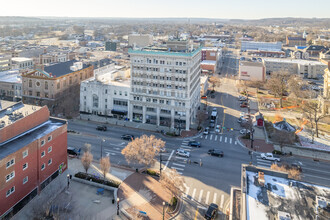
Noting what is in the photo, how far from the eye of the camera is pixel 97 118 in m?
73.2

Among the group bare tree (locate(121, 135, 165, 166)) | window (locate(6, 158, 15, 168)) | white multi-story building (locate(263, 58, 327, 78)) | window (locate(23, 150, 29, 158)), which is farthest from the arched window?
white multi-story building (locate(263, 58, 327, 78))

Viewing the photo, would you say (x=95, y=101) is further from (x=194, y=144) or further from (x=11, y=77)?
(x=11, y=77)

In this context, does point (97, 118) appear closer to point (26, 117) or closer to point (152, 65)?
point (152, 65)

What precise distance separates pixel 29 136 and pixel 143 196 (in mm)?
17887

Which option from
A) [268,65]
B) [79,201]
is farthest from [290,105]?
[79,201]

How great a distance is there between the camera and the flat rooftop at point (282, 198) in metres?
26.8

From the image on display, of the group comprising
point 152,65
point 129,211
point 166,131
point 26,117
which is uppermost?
point 152,65

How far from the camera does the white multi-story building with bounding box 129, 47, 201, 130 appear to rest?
64.9 metres

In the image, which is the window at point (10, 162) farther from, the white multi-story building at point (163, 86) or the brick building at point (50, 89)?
the brick building at point (50, 89)

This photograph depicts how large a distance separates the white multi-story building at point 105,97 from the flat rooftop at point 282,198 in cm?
4468

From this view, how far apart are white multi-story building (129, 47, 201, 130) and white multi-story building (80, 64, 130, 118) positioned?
2918 millimetres

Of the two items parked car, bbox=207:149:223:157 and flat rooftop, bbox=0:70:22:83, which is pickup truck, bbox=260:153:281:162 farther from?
flat rooftop, bbox=0:70:22:83

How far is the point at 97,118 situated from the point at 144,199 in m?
38.4

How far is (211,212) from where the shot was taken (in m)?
35.5
